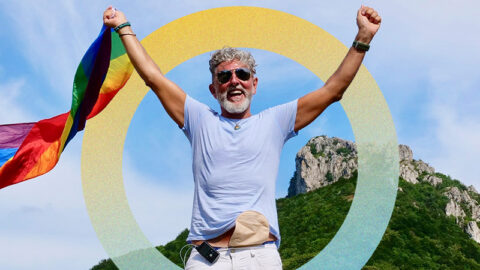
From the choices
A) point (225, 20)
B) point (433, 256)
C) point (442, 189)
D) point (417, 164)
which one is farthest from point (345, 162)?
point (225, 20)

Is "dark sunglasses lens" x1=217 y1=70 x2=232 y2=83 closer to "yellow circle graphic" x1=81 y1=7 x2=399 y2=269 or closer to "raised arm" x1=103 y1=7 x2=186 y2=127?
"raised arm" x1=103 y1=7 x2=186 y2=127

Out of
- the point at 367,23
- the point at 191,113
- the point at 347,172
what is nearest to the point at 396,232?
the point at 347,172

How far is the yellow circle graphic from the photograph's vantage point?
738 cm

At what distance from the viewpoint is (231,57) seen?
4.49 metres

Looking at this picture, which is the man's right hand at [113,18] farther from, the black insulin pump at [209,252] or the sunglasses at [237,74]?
the black insulin pump at [209,252]

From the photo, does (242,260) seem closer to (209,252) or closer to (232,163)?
(209,252)

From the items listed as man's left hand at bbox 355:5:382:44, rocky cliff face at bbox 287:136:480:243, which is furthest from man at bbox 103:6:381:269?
rocky cliff face at bbox 287:136:480:243

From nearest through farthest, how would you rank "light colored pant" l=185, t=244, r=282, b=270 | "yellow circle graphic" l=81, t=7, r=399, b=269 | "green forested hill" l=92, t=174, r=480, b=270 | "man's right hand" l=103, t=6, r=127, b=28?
"light colored pant" l=185, t=244, r=282, b=270, "man's right hand" l=103, t=6, r=127, b=28, "yellow circle graphic" l=81, t=7, r=399, b=269, "green forested hill" l=92, t=174, r=480, b=270

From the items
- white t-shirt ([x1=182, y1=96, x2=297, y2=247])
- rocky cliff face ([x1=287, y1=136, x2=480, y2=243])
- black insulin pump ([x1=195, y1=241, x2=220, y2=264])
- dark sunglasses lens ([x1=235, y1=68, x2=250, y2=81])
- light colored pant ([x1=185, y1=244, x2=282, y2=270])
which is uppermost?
rocky cliff face ([x1=287, y1=136, x2=480, y2=243])

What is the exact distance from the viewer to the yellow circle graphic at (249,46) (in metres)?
7.38

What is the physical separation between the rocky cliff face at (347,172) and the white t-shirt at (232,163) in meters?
68.0

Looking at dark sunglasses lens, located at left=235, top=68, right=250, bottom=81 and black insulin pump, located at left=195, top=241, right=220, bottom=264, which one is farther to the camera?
dark sunglasses lens, located at left=235, top=68, right=250, bottom=81

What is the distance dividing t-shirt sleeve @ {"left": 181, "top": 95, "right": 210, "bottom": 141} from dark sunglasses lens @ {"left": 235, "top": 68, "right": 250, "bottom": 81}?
367mm

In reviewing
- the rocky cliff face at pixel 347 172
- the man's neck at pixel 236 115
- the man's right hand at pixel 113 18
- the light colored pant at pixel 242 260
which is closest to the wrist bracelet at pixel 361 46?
the man's neck at pixel 236 115
